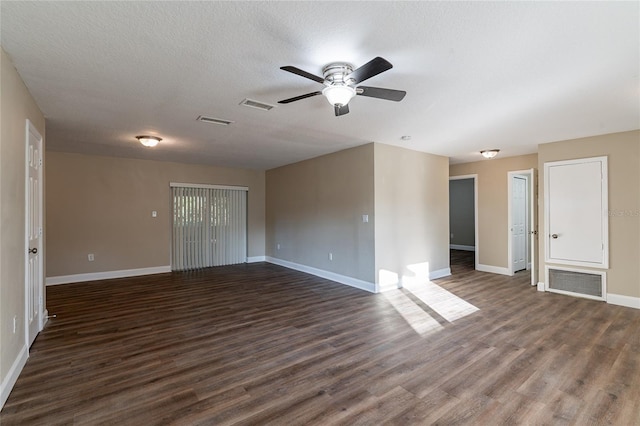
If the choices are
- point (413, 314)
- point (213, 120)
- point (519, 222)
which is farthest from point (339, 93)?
point (519, 222)

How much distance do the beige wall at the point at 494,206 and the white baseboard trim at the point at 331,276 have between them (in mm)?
3160

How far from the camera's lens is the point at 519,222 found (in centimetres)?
660

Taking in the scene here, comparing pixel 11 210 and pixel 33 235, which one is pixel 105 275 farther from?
pixel 11 210

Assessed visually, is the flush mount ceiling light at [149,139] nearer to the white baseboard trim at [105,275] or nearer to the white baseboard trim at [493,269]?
the white baseboard trim at [105,275]

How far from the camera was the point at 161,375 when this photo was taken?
8.31 feet

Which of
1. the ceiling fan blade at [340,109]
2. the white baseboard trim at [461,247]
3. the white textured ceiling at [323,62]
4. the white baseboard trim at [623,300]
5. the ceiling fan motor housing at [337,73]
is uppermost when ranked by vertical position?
the white textured ceiling at [323,62]

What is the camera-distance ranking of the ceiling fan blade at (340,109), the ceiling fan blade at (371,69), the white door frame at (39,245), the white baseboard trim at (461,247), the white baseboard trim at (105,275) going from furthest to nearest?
the white baseboard trim at (461,247) → the white baseboard trim at (105,275) → the white door frame at (39,245) → the ceiling fan blade at (340,109) → the ceiling fan blade at (371,69)

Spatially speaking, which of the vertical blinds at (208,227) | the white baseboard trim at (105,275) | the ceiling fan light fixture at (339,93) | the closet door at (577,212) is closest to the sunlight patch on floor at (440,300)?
the closet door at (577,212)

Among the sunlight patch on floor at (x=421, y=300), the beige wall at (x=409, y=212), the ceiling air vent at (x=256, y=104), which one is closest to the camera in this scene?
the ceiling air vent at (x=256, y=104)

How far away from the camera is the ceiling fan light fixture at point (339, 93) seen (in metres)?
2.46

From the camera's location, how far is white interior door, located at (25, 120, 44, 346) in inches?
115

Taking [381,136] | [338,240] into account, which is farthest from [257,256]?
[381,136]

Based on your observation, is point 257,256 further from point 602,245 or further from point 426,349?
point 602,245

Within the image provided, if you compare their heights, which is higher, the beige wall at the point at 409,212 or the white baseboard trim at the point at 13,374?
the beige wall at the point at 409,212
